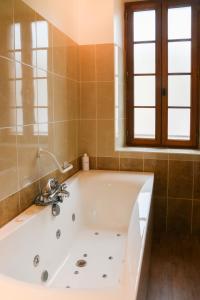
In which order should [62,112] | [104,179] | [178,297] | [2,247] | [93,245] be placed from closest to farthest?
[2,247]
[178,297]
[93,245]
[62,112]
[104,179]

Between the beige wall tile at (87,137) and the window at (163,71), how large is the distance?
47cm

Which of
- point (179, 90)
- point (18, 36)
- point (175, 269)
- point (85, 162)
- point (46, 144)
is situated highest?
point (18, 36)

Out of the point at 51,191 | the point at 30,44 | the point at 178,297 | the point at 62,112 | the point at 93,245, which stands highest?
the point at 30,44

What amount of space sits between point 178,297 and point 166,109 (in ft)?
5.82

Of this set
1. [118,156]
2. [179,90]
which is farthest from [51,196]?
[179,90]

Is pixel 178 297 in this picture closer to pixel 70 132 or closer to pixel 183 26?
pixel 70 132

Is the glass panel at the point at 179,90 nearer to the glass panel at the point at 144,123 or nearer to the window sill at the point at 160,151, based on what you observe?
the glass panel at the point at 144,123

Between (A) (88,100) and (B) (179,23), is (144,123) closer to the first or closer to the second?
(A) (88,100)

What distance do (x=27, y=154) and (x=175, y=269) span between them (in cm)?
142

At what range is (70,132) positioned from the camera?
268 cm

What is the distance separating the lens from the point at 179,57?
2891 millimetres

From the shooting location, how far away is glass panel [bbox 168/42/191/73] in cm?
287

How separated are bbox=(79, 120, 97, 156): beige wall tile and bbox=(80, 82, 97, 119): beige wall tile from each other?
7 cm

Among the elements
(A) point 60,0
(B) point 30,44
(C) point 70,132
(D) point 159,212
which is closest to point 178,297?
(D) point 159,212
